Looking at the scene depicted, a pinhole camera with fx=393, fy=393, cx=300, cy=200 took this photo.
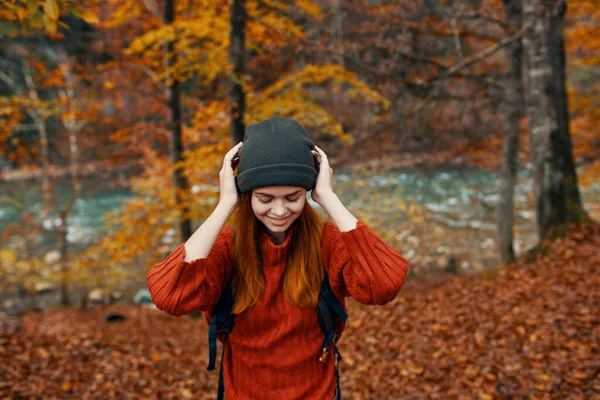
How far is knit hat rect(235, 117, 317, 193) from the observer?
1.74 metres

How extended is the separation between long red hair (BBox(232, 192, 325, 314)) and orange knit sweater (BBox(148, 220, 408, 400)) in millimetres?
40

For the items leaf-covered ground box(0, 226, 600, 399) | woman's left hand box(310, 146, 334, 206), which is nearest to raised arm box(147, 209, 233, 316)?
woman's left hand box(310, 146, 334, 206)

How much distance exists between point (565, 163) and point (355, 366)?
16.6 feet

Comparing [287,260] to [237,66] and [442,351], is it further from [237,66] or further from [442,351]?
[237,66]

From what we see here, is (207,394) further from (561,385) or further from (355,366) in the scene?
(561,385)

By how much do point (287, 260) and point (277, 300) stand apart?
0.20 metres

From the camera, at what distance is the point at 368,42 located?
300 inches

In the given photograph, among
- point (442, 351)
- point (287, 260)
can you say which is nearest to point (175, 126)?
point (442, 351)

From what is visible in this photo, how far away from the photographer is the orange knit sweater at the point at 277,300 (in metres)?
1.76

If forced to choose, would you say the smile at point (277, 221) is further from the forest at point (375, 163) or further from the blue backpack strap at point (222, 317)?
the forest at point (375, 163)

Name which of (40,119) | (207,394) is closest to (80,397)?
(207,394)

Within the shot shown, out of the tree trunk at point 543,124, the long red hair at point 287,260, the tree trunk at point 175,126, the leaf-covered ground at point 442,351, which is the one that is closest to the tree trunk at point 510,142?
the tree trunk at point 543,124

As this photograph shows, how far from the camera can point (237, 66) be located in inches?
262

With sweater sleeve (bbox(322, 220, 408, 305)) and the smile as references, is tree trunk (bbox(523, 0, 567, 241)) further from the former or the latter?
the smile
